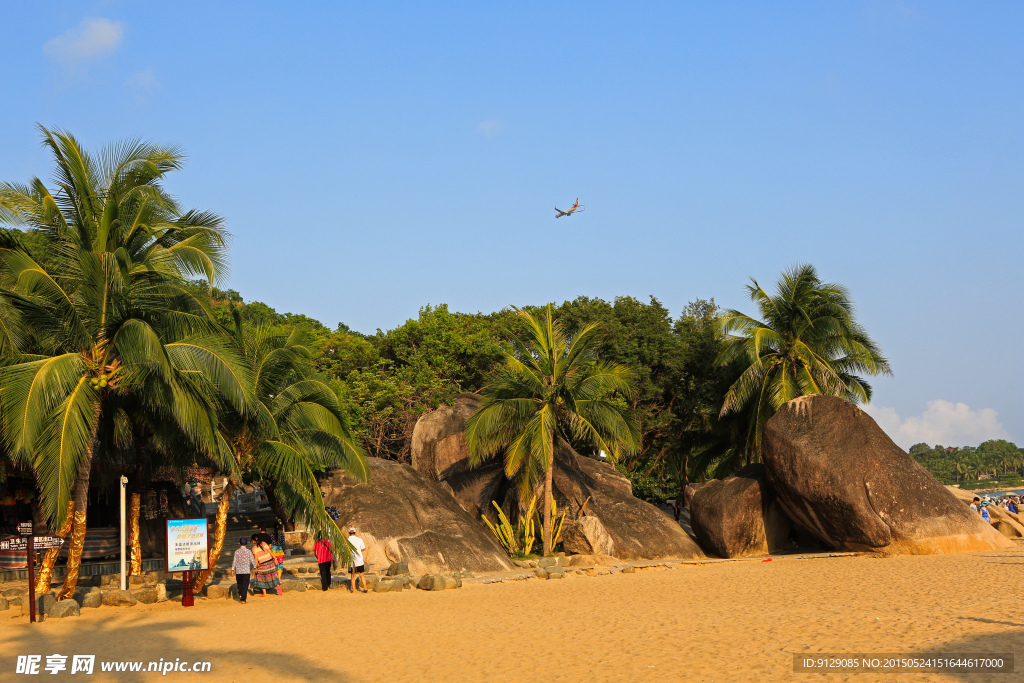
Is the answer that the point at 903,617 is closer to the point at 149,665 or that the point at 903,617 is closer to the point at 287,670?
the point at 287,670

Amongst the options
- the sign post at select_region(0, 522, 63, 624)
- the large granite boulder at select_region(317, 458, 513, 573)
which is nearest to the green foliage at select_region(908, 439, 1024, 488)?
the large granite boulder at select_region(317, 458, 513, 573)

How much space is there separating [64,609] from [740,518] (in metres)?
17.2

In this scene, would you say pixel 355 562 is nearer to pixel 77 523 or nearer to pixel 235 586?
pixel 235 586

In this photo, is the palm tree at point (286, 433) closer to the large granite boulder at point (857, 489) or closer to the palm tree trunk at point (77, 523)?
the palm tree trunk at point (77, 523)

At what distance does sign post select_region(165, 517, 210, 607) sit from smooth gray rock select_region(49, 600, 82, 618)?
1.54m

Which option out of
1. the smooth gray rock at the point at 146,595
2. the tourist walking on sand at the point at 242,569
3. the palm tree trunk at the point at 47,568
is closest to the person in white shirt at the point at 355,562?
the tourist walking on sand at the point at 242,569

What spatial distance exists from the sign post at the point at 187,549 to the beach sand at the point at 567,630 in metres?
0.50

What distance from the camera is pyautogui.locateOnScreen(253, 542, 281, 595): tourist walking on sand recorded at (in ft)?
50.9

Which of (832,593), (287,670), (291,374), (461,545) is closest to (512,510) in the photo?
(461,545)

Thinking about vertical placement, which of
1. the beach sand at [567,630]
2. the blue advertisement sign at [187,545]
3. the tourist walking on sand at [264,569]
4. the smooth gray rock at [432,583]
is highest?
the blue advertisement sign at [187,545]

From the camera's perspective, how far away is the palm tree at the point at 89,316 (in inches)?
489

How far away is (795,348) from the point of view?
26.9 m

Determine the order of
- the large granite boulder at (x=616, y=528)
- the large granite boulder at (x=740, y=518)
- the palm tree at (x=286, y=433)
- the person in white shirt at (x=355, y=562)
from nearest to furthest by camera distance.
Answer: the palm tree at (x=286, y=433) < the person in white shirt at (x=355, y=562) < the large granite boulder at (x=616, y=528) < the large granite boulder at (x=740, y=518)

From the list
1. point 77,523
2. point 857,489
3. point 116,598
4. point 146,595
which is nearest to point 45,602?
point 116,598
